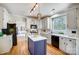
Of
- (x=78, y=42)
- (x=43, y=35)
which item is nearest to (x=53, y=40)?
(x=43, y=35)

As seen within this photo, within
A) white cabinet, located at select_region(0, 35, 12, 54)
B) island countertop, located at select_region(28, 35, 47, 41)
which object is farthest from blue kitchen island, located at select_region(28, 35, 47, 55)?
A: white cabinet, located at select_region(0, 35, 12, 54)

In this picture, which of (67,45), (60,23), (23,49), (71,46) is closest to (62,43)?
(67,45)

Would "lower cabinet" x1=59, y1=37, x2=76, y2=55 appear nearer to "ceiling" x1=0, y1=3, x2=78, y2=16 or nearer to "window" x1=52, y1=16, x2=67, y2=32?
"window" x1=52, y1=16, x2=67, y2=32

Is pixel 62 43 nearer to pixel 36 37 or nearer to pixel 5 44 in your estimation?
pixel 36 37

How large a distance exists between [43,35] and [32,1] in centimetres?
77

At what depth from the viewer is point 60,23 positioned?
2.13m

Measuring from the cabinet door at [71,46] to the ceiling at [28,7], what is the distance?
0.81m

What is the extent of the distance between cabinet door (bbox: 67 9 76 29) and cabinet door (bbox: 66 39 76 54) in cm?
33

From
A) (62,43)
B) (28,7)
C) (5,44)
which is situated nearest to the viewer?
(28,7)

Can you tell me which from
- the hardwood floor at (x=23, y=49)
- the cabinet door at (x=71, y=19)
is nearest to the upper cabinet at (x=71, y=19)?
the cabinet door at (x=71, y=19)

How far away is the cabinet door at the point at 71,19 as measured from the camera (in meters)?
2.03

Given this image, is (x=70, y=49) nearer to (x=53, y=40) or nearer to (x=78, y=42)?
(x=78, y=42)

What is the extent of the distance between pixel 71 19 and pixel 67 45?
64 cm

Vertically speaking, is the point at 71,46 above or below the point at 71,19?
below
